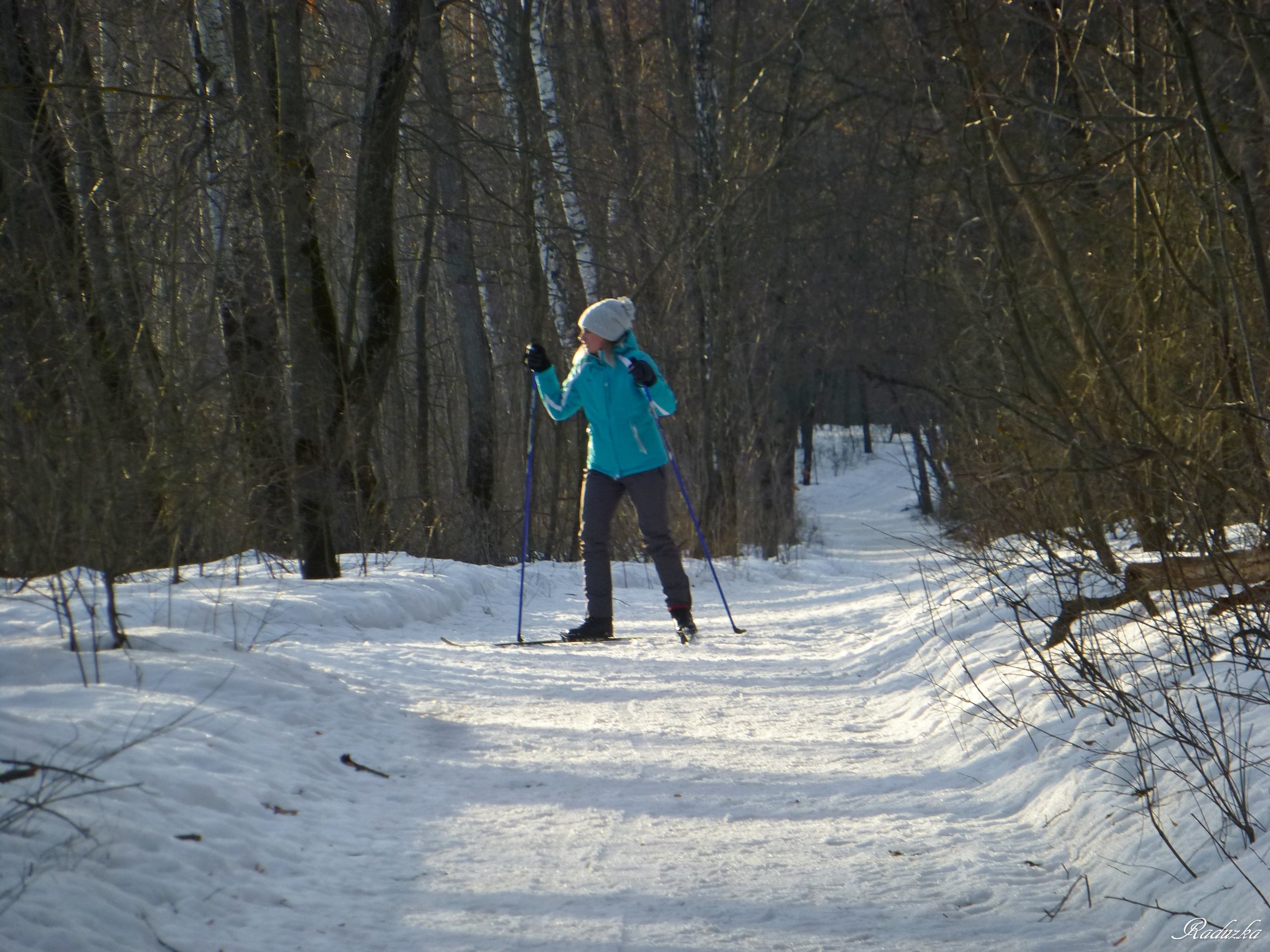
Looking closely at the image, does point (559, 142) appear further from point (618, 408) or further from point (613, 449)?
point (613, 449)

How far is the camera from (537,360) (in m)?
7.74

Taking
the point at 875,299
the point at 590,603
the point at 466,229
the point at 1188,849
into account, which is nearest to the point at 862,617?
the point at 590,603

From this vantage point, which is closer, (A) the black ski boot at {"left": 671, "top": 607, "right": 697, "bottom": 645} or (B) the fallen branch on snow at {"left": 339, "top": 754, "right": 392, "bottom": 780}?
(B) the fallen branch on snow at {"left": 339, "top": 754, "right": 392, "bottom": 780}

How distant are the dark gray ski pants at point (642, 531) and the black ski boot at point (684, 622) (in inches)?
1.2

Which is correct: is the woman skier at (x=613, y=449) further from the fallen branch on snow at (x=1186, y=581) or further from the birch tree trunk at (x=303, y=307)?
the fallen branch on snow at (x=1186, y=581)

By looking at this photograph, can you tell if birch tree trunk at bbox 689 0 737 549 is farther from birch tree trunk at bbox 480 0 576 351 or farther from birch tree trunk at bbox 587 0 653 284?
birch tree trunk at bbox 480 0 576 351

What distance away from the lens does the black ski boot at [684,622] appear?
26.0 ft

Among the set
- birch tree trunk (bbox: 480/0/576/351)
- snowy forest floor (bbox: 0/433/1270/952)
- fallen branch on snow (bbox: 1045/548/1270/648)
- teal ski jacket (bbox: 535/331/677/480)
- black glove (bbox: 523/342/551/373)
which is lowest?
snowy forest floor (bbox: 0/433/1270/952)

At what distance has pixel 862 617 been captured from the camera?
31.2ft

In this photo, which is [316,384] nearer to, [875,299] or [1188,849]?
[1188,849]

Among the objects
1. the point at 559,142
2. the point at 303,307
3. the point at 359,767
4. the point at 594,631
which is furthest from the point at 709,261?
the point at 359,767

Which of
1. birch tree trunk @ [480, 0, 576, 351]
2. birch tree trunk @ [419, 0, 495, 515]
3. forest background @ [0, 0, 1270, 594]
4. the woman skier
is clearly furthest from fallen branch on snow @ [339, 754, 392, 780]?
birch tree trunk @ [419, 0, 495, 515]

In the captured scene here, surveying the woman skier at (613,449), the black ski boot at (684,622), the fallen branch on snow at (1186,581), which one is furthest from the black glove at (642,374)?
the fallen branch on snow at (1186,581)

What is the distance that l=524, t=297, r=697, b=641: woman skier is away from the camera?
7.83m
